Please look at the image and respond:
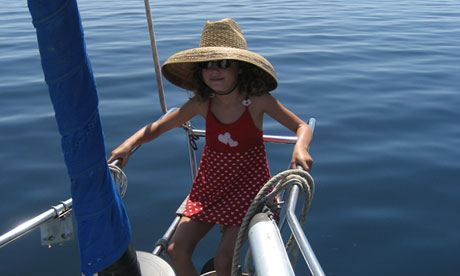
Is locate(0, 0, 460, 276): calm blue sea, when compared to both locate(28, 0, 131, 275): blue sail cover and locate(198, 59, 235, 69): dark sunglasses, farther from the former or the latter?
locate(28, 0, 131, 275): blue sail cover

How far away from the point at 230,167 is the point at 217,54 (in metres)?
0.60

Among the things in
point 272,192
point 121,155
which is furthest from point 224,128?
Result: point 272,192

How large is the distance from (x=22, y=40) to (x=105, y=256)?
29.6 ft

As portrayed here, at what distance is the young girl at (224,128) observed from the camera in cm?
240

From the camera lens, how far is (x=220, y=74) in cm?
243

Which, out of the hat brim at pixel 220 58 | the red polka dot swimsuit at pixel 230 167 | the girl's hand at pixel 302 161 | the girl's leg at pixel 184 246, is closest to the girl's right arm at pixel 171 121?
the red polka dot swimsuit at pixel 230 167

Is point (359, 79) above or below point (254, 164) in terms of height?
below

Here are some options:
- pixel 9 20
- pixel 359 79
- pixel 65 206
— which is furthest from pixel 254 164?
pixel 9 20

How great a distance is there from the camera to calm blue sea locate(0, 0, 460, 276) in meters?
3.35

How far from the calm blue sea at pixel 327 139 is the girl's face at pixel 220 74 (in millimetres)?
1291

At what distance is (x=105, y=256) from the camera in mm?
1407

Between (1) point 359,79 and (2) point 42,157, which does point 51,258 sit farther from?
(1) point 359,79

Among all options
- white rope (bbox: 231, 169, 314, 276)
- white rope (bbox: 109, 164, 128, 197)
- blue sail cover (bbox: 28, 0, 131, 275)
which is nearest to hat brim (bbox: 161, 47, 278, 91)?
white rope (bbox: 109, 164, 128, 197)

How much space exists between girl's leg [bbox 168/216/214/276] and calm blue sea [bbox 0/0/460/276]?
2.66 ft
